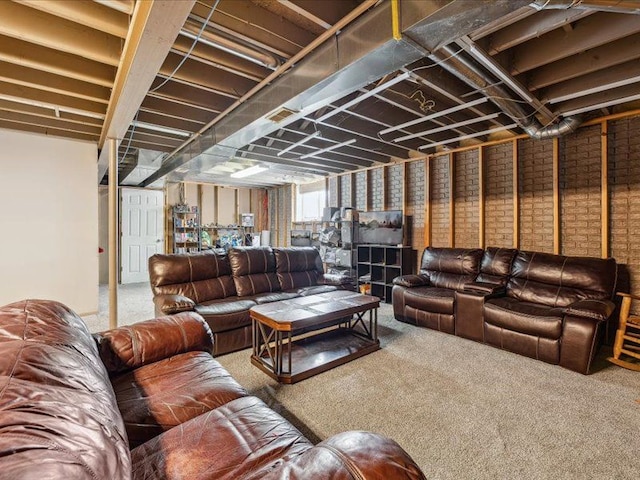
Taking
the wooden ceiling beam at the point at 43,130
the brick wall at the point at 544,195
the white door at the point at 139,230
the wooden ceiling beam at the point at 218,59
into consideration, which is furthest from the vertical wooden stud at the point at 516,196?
the white door at the point at 139,230

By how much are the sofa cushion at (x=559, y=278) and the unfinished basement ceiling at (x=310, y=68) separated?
1497mm

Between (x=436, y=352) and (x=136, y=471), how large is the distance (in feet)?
9.45

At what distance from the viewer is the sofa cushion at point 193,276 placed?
11.6 ft

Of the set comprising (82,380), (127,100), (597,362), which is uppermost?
(127,100)

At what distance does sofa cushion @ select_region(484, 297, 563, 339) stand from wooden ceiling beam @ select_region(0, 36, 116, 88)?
445 cm

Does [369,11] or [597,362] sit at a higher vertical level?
A: [369,11]

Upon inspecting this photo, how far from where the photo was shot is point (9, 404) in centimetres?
74

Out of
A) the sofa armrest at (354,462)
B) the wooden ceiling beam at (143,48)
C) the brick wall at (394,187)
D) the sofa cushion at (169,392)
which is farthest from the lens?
the brick wall at (394,187)

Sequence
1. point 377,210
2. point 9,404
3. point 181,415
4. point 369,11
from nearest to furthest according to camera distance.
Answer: point 9,404
point 181,415
point 369,11
point 377,210

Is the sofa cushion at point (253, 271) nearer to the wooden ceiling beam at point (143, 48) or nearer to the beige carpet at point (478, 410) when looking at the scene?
the beige carpet at point (478, 410)

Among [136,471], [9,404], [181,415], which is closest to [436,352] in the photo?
[181,415]

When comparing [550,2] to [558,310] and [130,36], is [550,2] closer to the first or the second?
[130,36]

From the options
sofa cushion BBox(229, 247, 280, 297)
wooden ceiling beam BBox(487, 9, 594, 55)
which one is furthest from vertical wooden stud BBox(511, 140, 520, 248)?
sofa cushion BBox(229, 247, 280, 297)

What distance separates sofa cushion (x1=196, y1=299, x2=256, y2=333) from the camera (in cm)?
310
